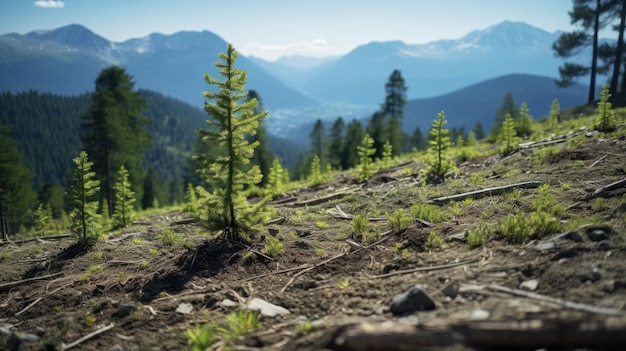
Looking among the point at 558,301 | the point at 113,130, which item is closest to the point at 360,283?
the point at 558,301

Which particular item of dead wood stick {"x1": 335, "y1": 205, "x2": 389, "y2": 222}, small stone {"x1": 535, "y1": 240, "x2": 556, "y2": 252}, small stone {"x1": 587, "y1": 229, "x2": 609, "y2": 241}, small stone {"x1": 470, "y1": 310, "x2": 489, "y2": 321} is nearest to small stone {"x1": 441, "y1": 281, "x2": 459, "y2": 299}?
small stone {"x1": 470, "y1": 310, "x2": 489, "y2": 321}

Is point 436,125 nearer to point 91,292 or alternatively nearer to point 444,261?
point 444,261

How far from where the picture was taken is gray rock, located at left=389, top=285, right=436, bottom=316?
4.77 meters

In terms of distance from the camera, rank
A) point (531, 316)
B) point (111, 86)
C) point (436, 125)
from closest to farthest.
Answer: point (531, 316) < point (436, 125) < point (111, 86)

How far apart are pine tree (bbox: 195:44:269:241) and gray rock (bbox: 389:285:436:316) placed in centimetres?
416

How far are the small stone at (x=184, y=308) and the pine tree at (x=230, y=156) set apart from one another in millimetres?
2513

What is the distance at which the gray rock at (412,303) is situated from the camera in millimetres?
4766

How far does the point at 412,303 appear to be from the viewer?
4.81 metres

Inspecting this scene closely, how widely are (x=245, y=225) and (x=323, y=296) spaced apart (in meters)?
3.22

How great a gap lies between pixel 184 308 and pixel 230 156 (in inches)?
129

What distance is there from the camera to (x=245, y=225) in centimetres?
839

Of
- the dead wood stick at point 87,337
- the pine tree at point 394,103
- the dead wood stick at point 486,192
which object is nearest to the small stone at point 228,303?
the dead wood stick at point 87,337

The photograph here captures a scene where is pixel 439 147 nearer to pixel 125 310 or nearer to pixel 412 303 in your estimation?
pixel 412 303

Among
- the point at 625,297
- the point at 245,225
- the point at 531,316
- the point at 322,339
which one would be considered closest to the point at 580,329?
the point at 531,316
